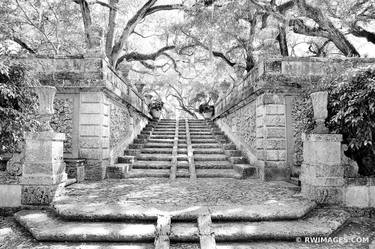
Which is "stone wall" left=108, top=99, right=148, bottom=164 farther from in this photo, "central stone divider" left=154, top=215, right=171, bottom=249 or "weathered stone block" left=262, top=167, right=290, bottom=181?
"weathered stone block" left=262, top=167, right=290, bottom=181

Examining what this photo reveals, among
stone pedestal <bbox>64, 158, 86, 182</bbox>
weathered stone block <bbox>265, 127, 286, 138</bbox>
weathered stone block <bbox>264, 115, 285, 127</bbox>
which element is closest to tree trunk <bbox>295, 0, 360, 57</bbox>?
weathered stone block <bbox>264, 115, 285, 127</bbox>

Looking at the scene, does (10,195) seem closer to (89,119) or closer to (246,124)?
(89,119)

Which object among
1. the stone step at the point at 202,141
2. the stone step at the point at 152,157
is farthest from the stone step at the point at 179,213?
the stone step at the point at 202,141

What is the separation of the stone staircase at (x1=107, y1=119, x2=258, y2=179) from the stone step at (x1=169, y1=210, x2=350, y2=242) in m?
3.45

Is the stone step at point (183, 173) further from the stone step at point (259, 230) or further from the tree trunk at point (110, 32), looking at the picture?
the tree trunk at point (110, 32)

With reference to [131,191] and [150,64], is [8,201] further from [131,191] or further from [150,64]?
[150,64]

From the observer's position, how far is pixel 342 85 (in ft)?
16.4

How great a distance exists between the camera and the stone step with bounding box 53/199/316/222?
13.4 ft

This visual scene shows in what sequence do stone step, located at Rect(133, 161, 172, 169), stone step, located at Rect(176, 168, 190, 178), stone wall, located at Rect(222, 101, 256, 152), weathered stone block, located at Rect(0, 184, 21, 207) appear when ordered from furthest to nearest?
stone step, located at Rect(133, 161, 172, 169) → stone wall, located at Rect(222, 101, 256, 152) → stone step, located at Rect(176, 168, 190, 178) → weathered stone block, located at Rect(0, 184, 21, 207)

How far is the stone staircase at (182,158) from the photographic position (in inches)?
302

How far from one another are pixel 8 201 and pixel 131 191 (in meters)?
2.31

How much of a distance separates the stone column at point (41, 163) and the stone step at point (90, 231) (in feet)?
2.54

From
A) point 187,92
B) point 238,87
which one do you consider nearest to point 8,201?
point 238,87

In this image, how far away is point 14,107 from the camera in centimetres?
536
